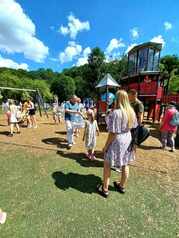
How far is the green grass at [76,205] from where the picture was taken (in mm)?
2866

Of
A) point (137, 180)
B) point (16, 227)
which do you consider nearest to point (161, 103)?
point (137, 180)

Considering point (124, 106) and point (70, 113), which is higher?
point (124, 106)

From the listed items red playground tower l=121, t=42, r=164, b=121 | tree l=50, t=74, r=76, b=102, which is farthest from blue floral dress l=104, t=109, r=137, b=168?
tree l=50, t=74, r=76, b=102

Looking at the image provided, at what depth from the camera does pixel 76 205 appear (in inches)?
135

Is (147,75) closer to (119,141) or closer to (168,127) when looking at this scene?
(168,127)

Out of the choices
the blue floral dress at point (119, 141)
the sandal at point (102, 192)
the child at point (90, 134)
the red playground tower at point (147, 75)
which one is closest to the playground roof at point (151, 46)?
the red playground tower at point (147, 75)

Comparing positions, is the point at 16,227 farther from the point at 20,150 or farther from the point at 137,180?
the point at 20,150

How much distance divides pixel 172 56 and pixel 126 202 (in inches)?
2294

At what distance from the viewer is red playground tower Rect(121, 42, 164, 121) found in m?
14.6

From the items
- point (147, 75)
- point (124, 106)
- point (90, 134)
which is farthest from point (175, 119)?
point (147, 75)

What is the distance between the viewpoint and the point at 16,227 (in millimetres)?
2826

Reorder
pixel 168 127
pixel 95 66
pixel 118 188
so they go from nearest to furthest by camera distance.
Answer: pixel 118 188 → pixel 168 127 → pixel 95 66

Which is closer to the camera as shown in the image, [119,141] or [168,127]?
[119,141]

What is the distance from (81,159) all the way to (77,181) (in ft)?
4.54
